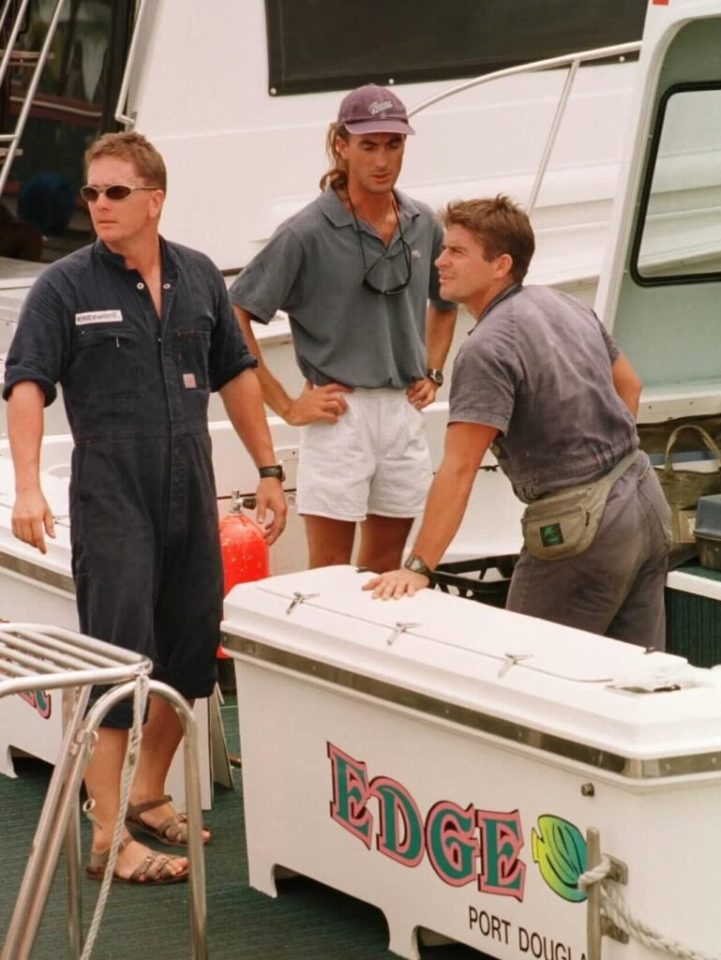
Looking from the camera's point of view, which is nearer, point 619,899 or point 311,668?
point 619,899

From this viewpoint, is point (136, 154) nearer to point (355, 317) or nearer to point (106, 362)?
Result: point (106, 362)

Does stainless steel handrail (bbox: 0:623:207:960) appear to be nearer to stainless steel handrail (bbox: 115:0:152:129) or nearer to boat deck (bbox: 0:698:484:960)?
boat deck (bbox: 0:698:484:960)

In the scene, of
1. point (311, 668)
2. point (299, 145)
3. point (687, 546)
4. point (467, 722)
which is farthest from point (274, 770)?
point (299, 145)

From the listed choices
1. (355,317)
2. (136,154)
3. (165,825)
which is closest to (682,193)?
(355,317)

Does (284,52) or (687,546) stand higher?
(284,52)

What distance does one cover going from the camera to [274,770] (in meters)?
4.59

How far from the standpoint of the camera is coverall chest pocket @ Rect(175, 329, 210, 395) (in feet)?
15.3

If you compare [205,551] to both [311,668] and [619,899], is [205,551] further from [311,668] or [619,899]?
[619,899]

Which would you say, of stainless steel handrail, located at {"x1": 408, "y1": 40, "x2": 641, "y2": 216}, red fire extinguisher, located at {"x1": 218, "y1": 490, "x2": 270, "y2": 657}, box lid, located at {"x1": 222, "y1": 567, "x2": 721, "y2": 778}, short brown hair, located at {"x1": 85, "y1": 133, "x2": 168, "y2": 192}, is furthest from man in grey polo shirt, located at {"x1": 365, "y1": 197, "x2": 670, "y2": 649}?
stainless steel handrail, located at {"x1": 408, "y1": 40, "x2": 641, "y2": 216}

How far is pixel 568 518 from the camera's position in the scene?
4441 millimetres

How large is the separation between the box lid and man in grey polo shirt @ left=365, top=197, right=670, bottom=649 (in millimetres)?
169

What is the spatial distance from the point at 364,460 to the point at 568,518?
45.7 inches

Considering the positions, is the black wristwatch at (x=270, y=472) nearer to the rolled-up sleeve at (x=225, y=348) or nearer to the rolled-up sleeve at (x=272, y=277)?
the rolled-up sleeve at (x=225, y=348)

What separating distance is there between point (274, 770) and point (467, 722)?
2.34ft
